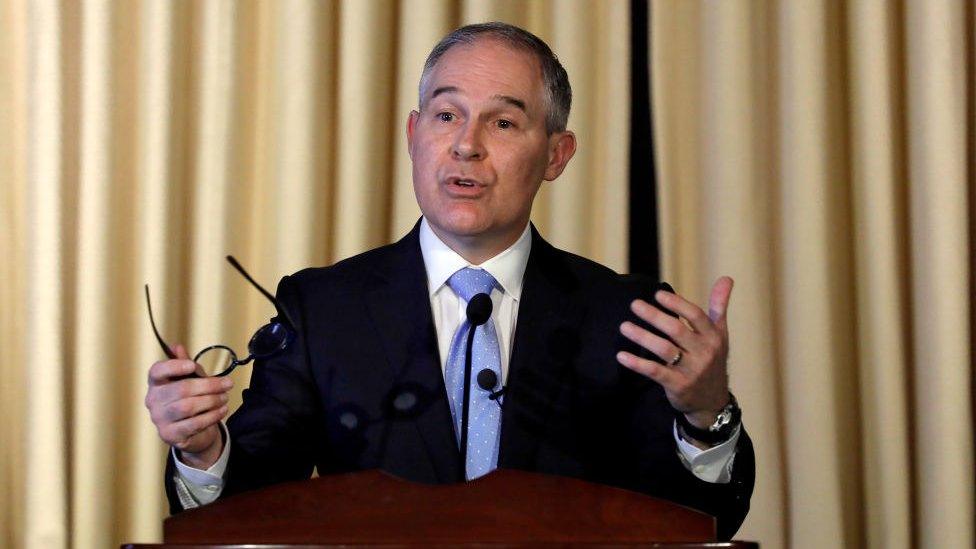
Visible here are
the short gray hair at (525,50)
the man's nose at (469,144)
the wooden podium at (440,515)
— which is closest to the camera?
the wooden podium at (440,515)

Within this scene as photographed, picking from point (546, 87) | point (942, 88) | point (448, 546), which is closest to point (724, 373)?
point (448, 546)

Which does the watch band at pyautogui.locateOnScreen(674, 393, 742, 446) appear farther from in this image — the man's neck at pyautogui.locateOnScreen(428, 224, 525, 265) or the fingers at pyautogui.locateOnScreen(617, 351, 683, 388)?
the man's neck at pyautogui.locateOnScreen(428, 224, 525, 265)

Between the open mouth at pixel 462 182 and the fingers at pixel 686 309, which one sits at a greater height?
the open mouth at pixel 462 182

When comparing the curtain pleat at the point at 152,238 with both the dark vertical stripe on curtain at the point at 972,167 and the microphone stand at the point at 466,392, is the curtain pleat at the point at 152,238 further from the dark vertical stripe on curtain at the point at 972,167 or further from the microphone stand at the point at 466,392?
the dark vertical stripe on curtain at the point at 972,167

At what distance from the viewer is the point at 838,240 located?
9.05 feet

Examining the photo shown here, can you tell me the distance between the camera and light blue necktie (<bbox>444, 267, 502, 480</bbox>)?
5.84 feet

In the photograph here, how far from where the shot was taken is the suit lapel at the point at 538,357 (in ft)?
5.78

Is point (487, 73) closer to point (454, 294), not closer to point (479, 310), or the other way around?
point (454, 294)

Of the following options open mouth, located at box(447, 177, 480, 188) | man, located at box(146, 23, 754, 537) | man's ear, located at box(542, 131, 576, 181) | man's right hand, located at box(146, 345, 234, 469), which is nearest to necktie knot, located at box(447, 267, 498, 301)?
man, located at box(146, 23, 754, 537)

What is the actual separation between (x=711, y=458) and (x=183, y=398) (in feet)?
2.37

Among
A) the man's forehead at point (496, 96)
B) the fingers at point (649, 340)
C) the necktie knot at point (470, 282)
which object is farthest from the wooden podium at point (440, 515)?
the man's forehead at point (496, 96)

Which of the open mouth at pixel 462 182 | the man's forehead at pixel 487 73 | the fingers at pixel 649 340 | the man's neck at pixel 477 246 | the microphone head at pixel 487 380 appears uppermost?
the man's forehead at pixel 487 73

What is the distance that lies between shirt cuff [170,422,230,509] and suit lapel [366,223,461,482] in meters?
0.32

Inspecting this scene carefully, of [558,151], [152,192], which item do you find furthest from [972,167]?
[152,192]
